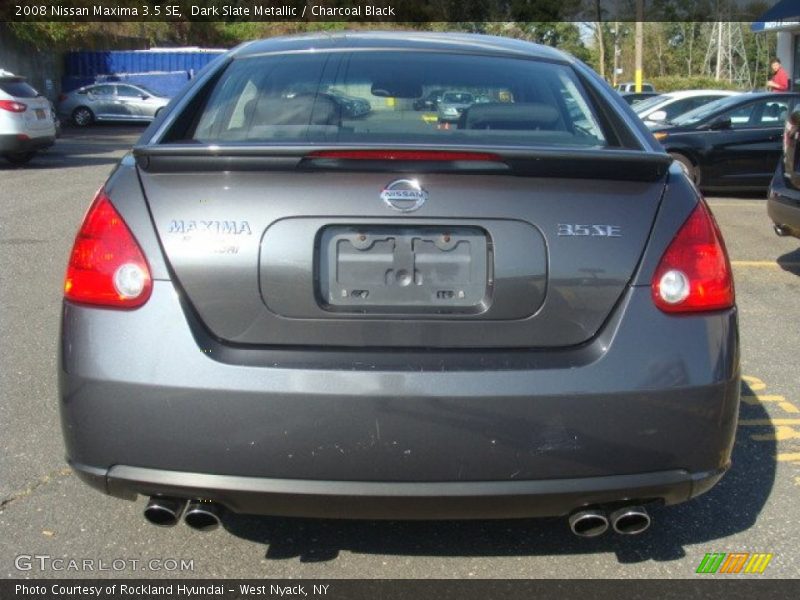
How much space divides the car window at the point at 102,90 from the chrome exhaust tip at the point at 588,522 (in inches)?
1168

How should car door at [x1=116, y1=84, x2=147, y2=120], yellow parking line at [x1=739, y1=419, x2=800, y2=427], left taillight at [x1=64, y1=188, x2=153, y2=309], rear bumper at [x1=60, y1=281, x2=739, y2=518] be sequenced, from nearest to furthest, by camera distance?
rear bumper at [x1=60, y1=281, x2=739, y2=518] < left taillight at [x1=64, y1=188, x2=153, y2=309] < yellow parking line at [x1=739, y1=419, x2=800, y2=427] < car door at [x1=116, y1=84, x2=147, y2=120]

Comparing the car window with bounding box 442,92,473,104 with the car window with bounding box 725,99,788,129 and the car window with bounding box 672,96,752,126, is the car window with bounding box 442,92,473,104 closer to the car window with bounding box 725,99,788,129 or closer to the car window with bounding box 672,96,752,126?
the car window with bounding box 672,96,752,126

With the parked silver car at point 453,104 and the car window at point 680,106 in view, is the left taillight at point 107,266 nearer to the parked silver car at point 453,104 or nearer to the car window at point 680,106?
the parked silver car at point 453,104

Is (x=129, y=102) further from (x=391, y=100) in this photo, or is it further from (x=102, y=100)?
(x=391, y=100)

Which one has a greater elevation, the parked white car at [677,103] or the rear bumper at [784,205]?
the parked white car at [677,103]

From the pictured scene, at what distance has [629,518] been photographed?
2.60m

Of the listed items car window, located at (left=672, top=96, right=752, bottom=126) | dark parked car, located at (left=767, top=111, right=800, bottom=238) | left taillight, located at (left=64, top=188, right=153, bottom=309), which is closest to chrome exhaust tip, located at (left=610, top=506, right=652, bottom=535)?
left taillight, located at (left=64, top=188, right=153, bottom=309)

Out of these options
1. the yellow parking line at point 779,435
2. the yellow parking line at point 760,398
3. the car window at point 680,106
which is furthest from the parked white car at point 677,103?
the yellow parking line at point 779,435

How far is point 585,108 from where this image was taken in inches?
131

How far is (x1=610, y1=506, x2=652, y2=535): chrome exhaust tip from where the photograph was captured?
2590 millimetres

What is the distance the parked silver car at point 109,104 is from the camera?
2962cm

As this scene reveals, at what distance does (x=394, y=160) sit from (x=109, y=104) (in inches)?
1154

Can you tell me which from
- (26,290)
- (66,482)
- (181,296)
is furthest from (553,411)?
(26,290)
